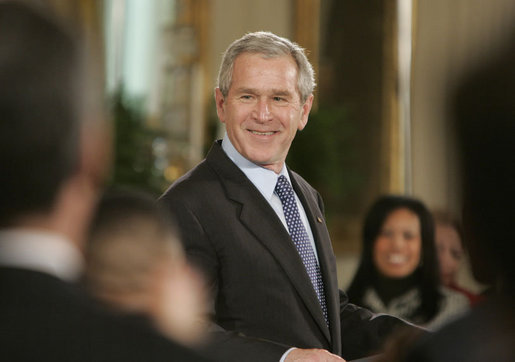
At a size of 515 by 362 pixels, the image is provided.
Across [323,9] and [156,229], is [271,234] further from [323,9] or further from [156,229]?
[323,9]

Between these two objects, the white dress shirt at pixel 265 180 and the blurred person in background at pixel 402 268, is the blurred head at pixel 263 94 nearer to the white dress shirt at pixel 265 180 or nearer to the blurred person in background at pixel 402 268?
the white dress shirt at pixel 265 180

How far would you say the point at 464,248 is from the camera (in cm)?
107

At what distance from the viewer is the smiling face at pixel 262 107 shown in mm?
2387

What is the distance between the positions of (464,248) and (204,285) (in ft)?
3.60

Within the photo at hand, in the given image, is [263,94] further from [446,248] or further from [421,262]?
[446,248]

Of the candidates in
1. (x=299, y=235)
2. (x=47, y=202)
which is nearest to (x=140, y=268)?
(x=47, y=202)

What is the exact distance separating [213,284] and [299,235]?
0.32 metres

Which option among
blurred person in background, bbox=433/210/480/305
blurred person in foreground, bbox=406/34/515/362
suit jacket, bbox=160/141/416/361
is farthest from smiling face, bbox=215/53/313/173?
blurred person in background, bbox=433/210/480/305

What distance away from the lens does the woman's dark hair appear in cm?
404

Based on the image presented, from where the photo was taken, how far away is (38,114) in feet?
2.82

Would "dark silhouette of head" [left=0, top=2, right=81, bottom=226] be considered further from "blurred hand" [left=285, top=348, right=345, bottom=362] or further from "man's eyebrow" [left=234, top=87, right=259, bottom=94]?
"man's eyebrow" [left=234, top=87, right=259, bottom=94]

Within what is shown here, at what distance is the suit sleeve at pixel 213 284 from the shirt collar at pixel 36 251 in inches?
43.0

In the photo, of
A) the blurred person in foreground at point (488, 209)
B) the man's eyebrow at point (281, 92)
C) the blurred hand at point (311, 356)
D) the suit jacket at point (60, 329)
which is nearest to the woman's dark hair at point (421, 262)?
the man's eyebrow at point (281, 92)

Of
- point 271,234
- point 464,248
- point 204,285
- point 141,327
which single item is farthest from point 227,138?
point 141,327
